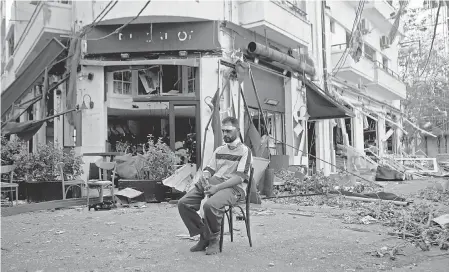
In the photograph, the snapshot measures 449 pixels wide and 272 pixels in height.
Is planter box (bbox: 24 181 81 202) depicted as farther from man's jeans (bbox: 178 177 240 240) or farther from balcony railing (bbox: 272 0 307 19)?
balcony railing (bbox: 272 0 307 19)

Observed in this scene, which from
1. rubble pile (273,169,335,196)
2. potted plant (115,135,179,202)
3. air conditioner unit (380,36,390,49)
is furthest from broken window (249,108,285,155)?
air conditioner unit (380,36,390,49)

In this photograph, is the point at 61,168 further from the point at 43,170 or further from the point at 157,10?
the point at 157,10

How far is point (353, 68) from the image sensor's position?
18.8m

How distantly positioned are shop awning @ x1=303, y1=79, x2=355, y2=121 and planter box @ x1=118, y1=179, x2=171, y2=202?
8124mm

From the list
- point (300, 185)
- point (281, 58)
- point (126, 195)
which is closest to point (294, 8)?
point (281, 58)

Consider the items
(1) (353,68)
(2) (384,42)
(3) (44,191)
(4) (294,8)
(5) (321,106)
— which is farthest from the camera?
(2) (384,42)

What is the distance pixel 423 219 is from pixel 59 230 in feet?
18.1

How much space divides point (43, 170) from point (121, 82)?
4874mm

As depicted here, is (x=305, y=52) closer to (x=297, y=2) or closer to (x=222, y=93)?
(x=297, y=2)

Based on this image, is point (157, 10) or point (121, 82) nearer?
point (157, 10)

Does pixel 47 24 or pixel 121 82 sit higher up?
pixel 47 24

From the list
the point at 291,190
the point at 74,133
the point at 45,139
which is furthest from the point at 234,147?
the point at 45,139

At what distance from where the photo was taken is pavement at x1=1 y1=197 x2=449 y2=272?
4.36m

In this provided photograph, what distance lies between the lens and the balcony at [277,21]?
13.3 metres
